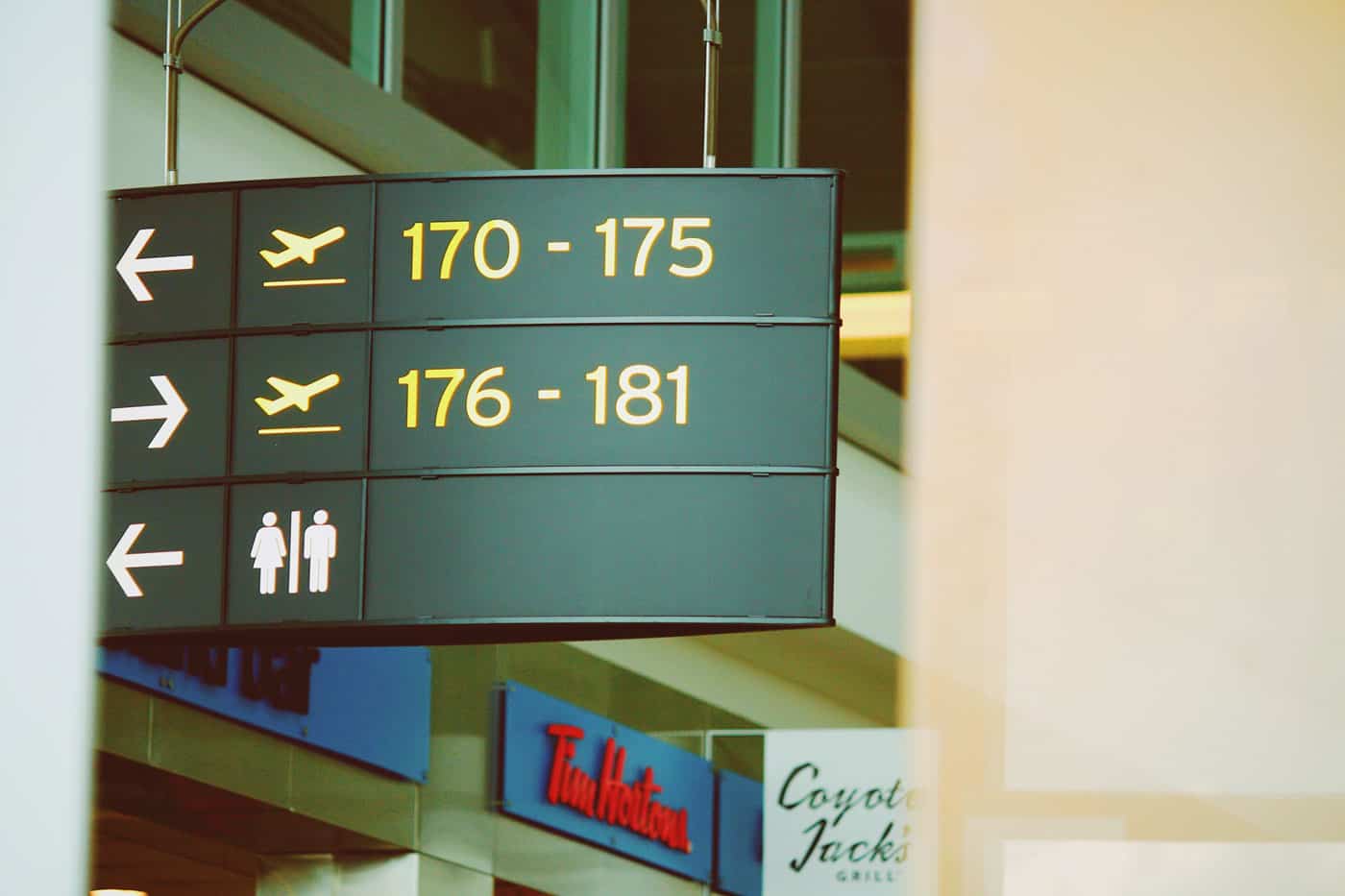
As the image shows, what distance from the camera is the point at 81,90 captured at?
197 centimetres

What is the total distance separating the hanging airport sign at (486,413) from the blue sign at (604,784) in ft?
19.3

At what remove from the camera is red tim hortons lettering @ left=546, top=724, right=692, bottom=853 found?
11680 mm

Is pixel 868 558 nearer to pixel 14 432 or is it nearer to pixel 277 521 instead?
pixel 277 521

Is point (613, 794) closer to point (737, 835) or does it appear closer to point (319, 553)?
point (737, 835)

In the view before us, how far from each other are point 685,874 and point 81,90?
1183cm

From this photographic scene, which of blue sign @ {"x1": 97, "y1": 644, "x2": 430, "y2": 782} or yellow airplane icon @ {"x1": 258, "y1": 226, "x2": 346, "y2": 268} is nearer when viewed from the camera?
yellow airplane icon @ {"x1": 258, "y1": 226, "x2": 346, "y2": 268}

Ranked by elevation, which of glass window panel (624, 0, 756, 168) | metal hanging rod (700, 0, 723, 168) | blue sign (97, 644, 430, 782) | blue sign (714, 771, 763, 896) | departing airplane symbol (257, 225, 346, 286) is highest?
glass window panel (624, 0, 756, 168)

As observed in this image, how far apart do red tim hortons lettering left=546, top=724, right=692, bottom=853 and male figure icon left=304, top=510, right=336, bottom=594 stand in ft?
21.3

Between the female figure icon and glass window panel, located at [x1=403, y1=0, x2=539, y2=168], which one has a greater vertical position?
glass window panel, located at [x1=403, y1=0, x2=539, y2=168]

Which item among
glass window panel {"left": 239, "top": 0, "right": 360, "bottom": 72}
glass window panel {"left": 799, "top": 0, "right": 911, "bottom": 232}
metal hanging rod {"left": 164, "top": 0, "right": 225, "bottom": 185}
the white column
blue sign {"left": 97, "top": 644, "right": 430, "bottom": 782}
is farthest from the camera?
glass window panel {"left": 799, "top": 0, "right": 911, "bottom": 232}

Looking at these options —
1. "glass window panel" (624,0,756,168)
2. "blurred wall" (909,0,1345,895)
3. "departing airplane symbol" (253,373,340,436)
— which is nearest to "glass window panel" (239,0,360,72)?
"glass window panel" (624,0,756,168)

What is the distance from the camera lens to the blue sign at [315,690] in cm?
827

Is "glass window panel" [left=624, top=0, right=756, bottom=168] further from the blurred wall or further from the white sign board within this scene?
the blurred wall

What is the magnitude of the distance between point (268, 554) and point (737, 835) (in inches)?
360
